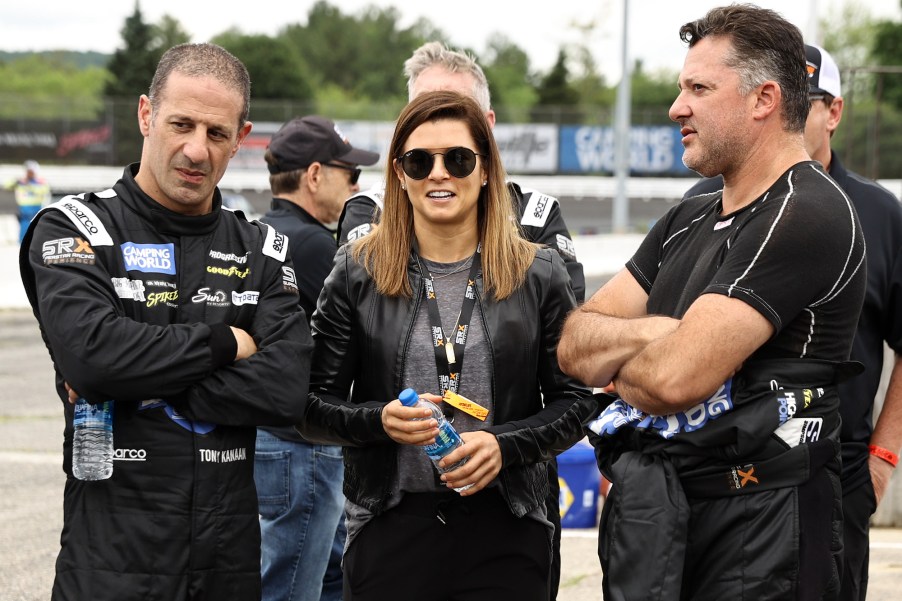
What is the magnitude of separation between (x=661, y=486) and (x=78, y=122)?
2013 inches

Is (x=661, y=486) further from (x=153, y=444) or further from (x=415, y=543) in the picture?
(x=153, y=444)

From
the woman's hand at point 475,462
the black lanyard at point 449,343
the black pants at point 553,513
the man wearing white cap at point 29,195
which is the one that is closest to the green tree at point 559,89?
the man wearing white cap at point 29,195

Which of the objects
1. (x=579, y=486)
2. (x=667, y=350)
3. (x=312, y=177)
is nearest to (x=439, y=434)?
(x=667, y=350)

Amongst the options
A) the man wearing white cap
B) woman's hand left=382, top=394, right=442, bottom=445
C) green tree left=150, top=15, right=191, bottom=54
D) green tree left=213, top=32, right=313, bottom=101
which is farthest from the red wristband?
green tree left=150, top=15, right=191, bottom=54

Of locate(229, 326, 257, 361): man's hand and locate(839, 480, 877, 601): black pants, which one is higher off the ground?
locate(229, 326, 257, 361): man's hand

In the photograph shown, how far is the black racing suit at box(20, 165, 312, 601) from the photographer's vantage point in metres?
2.96

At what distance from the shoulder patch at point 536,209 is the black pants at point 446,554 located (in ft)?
4.20

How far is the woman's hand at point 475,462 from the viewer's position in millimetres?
2980

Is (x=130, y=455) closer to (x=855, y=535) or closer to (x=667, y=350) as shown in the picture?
(x=667, y=350)

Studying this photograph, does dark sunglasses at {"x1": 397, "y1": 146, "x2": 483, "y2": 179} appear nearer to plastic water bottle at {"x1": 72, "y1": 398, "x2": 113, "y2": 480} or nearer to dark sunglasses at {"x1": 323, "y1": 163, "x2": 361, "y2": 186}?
plastic water bottle at {"x1": 72, "y1": 398, "x2": 113, "y2": 480}

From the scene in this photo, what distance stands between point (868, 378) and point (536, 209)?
1.39 meters

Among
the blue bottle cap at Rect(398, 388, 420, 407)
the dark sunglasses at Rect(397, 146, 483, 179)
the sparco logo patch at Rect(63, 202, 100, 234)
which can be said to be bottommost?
the blue bottle cap at Rect(398, 388, 420, 407)

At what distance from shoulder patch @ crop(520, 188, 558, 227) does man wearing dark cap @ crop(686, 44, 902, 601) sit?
3.34 feet

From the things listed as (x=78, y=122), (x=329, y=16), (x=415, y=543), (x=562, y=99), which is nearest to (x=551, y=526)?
(x=415, y=543)
